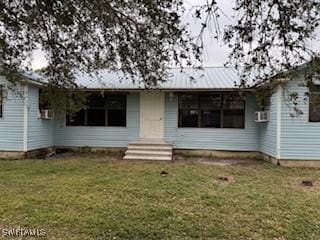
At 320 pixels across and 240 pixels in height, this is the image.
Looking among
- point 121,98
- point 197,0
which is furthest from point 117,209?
point 121,98

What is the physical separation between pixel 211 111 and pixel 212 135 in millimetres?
978

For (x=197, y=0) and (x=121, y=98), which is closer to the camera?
(x=197, y=0)

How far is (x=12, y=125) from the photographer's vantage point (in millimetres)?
14102

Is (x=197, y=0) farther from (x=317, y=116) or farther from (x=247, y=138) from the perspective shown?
(x=247, y=138)

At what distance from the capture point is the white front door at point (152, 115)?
15.9 meters

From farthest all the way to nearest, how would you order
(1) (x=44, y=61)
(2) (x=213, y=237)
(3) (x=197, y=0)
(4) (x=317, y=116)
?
1. (4) (x=317, y=116)
2. (1) (x=44, y=61)
3. (2) (x=213, y=237)
4. (3) (x=197, y=0)

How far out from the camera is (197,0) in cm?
417

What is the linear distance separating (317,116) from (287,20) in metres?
9.93

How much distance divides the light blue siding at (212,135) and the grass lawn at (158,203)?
381cm

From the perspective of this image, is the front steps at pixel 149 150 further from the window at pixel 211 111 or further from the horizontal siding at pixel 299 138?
the horizontal siding at pixel 299 138

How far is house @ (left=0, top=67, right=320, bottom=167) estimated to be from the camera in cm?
1413


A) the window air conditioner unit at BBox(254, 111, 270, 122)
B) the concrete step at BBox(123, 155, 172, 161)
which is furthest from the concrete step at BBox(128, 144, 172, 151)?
the window air conditioner unit at BBox(254, 111, 270, 122)

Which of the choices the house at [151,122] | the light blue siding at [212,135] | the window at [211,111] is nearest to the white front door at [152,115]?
the house at [151,122]

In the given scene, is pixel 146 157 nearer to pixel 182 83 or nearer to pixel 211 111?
pixel 211 111
